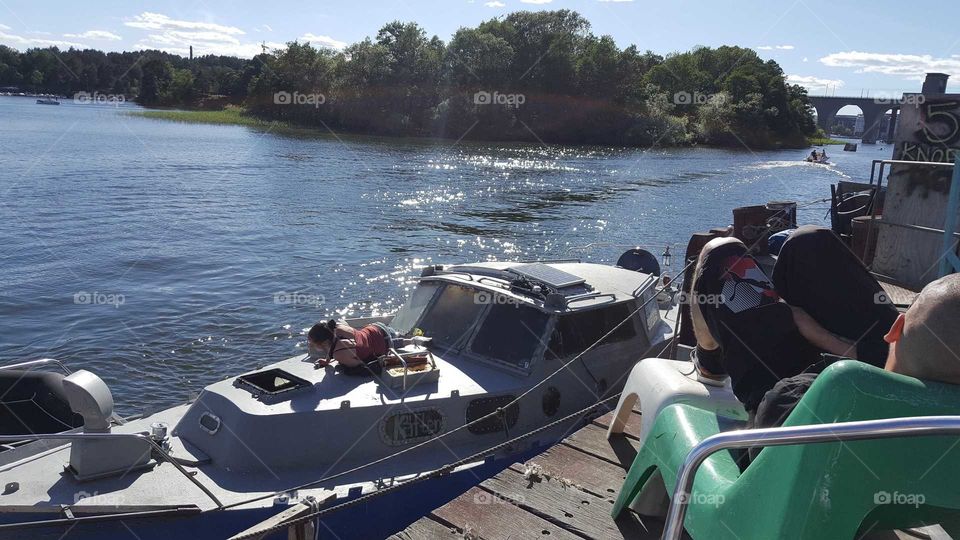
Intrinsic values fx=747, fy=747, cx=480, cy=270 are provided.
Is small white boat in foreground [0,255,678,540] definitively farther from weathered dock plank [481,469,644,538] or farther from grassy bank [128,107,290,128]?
grassy bank [128,107,290,128]

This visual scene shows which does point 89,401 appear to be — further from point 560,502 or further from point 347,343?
point 560,502

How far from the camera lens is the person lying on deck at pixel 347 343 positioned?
8086 mm

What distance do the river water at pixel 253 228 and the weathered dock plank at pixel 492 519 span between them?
9.67 metres

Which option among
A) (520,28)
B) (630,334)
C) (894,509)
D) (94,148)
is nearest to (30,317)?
(630,334)

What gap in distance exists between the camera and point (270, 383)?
814 cm

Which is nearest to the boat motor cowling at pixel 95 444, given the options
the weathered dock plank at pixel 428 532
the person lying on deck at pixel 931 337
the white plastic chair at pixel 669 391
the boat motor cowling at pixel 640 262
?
the weathered dock plank at pixel 428 532

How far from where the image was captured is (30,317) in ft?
55.5

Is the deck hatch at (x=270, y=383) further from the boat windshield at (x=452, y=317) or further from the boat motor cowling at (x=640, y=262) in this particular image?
the boat motor cowling at (x=640, y=262)

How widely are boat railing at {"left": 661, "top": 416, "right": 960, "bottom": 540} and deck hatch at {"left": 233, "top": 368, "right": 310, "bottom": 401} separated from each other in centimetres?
527

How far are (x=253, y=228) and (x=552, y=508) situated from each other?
23.6m

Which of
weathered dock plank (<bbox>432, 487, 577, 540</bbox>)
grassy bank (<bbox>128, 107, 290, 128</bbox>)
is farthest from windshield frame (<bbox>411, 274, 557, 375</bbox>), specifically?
grassy bank (<bbox>128, 107, 290, 128</bbox>)

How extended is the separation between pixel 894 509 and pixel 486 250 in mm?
21834

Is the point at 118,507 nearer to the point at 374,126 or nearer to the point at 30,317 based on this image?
the point at 30,317

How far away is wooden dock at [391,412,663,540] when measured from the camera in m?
4.54
